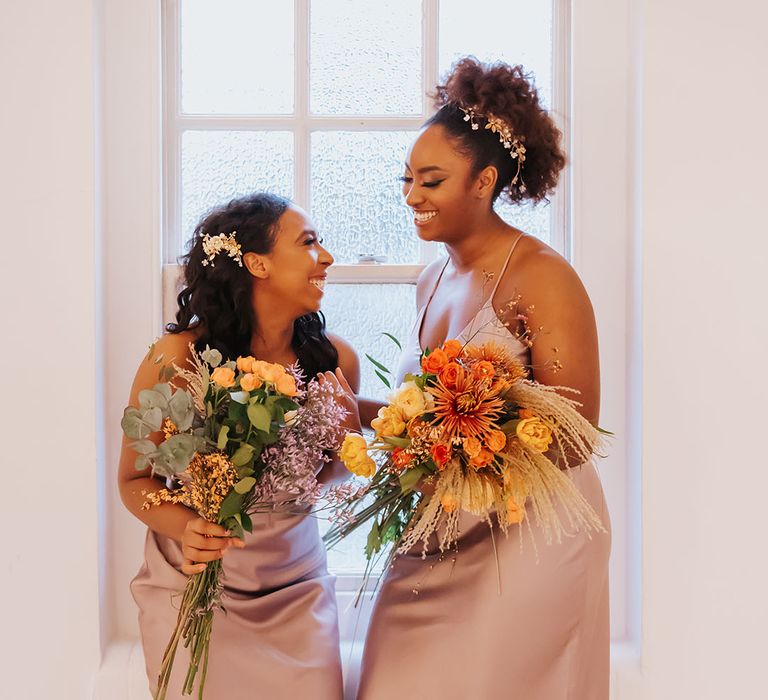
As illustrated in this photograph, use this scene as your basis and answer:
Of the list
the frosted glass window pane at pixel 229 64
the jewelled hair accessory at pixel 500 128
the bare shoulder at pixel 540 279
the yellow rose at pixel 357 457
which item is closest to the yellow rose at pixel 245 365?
the yellow rose at pixel 357 457

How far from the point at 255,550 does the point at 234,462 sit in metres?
0.38

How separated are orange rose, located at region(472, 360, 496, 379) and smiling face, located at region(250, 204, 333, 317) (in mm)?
517

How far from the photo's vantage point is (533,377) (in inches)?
68.9

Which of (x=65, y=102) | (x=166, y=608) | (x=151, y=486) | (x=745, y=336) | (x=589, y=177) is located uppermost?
(x=65, y=102)

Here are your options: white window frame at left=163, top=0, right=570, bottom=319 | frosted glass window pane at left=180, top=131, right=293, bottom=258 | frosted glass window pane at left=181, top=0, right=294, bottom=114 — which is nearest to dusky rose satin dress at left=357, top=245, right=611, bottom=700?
white window frame at left=163, top=0, right=570, bottom=319

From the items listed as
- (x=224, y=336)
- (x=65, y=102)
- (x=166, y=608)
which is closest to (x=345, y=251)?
(x=224, y=336)

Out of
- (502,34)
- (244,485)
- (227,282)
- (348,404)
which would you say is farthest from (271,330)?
(502,34)

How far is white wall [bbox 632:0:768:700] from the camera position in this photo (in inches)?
81.0

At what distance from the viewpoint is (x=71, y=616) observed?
82.2 inches

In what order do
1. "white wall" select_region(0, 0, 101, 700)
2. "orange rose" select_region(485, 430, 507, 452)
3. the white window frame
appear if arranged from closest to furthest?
"orange rose" select_region(485, 430, 507, 452), "white wall" select_region(0, 0, 101, 700), the white window frame

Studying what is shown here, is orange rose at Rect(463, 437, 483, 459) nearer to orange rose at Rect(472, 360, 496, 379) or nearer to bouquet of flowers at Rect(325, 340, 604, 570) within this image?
bouquet of flowers at Rect(325, 340, 604, 570)

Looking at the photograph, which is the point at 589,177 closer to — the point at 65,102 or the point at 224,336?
the point at 224,336

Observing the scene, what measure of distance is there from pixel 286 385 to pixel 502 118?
75 cm

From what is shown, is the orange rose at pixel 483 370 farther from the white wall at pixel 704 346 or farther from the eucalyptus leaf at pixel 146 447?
the white wall at pixel 704 346
